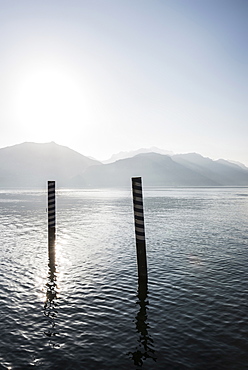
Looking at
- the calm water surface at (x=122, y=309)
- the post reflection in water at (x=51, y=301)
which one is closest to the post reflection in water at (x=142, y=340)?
the calm water surface at (x=122, y=309)

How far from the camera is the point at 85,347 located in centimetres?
683

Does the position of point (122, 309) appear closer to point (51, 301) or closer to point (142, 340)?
point (142, 340)

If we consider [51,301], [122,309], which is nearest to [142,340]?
[122,309]

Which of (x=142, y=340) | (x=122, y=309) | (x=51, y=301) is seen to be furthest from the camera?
(x=51, y=301)

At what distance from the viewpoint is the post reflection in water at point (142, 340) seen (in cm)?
645

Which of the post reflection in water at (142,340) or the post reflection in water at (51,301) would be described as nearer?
the post reflection in water at (142,340)

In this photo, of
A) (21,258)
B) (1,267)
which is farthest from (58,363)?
(21,258)

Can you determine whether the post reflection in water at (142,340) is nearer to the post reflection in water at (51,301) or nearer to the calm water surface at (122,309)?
the calm water surface at (122,309)

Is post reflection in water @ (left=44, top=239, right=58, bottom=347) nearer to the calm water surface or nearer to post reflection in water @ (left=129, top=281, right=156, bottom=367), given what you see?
the calm water surface

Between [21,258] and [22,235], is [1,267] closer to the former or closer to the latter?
[21,258]

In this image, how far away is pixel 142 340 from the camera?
7.14 meters

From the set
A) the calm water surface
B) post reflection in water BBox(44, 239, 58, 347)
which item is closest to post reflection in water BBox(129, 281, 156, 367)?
the calm water surface

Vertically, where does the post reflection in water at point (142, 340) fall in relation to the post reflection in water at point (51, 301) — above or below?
below

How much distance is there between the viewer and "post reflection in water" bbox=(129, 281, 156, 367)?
6445 millimetres
